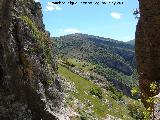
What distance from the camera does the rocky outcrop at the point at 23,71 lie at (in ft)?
156

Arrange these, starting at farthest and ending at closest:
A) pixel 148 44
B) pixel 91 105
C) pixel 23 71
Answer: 1. pixel 91 105
2. pixel 23 71
3. pixel 148 44

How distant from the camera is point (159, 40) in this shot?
78.5 feet

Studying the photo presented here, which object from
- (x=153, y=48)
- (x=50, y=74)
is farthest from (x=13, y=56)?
(x=153, y=48)

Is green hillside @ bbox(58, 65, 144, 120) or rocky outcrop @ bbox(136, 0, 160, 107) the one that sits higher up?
rocky outcrop @ bbox(136, 0, 160, 107)

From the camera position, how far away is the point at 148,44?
81.1ft

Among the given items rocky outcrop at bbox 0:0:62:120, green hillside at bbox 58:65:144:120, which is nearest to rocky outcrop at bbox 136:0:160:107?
rocky outcrop at bbox 0:0:62:120

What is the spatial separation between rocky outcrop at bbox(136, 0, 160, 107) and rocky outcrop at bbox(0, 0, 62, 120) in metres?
22.2

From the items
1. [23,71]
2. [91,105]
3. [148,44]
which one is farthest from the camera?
[91,105]

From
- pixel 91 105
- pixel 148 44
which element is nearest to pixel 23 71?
pixel 148 44

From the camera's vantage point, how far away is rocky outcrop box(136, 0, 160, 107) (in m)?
23.9

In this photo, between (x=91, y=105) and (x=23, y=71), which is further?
(x=91, y=105)

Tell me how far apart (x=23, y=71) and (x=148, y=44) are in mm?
27893

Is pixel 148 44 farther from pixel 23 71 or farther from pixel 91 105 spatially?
pixel 91 105

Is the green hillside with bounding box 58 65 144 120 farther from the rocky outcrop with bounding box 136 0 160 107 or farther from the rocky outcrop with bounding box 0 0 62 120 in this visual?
the rocky outcrop with bounding box 136 0 160 107
